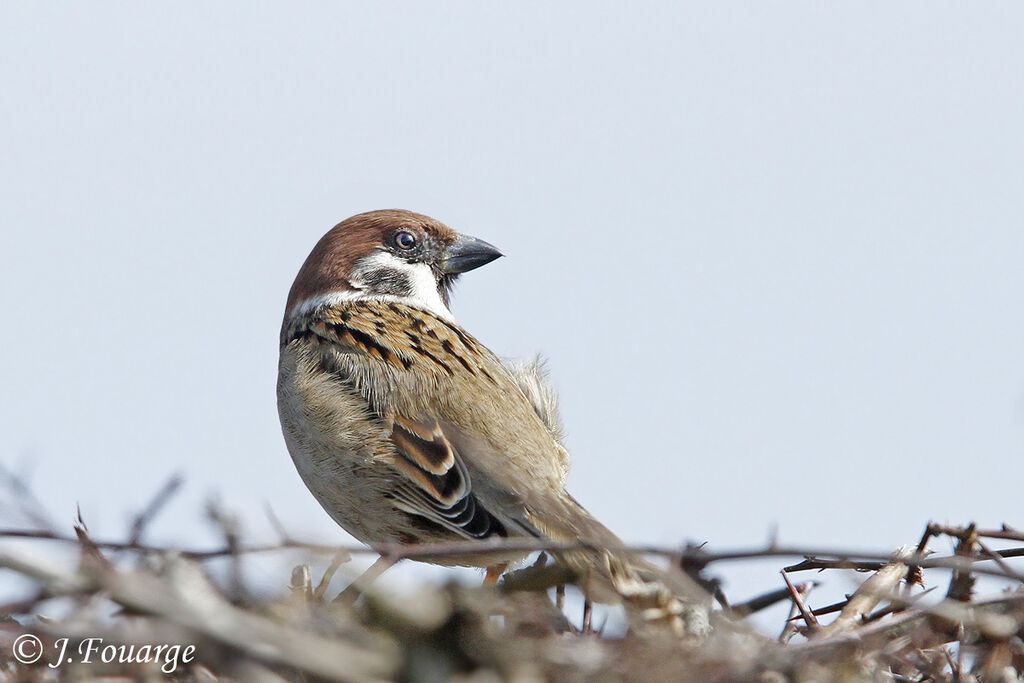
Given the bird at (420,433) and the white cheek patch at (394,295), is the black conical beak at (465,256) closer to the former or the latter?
the white cheek patch at (394,295)

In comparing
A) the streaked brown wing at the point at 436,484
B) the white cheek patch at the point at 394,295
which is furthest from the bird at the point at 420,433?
the white cheek patch at the point at 394,295

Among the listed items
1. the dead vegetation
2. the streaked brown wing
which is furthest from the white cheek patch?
the dead vegetation

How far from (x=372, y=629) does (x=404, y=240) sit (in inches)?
179

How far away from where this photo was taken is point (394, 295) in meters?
6.39

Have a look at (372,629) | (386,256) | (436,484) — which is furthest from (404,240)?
(372,629)

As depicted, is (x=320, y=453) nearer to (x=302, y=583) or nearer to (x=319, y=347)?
(x=319, y=347)

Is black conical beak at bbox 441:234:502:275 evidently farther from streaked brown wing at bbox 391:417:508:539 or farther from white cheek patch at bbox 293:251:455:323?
streaked brown wing at bbox 391:417:508:539

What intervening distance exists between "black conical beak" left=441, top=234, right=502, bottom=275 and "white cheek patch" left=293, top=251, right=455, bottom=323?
0.12 m

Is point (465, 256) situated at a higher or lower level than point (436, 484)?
higher

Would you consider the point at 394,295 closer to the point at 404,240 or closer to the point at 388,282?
the point at 388,282

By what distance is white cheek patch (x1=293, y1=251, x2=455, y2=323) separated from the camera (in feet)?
20.6

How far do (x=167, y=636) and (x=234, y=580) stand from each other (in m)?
0.32

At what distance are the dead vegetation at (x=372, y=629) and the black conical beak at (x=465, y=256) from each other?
403 centimetres

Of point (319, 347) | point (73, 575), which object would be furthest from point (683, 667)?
point (319, 347)
